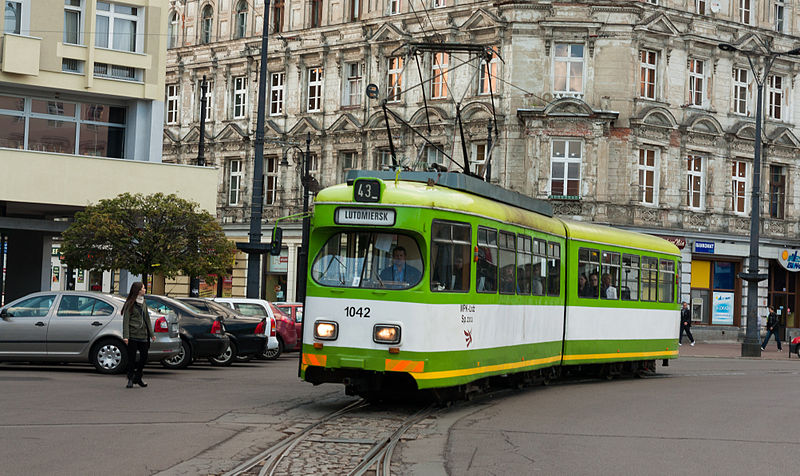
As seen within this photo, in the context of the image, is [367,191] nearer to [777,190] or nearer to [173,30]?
[777,190]

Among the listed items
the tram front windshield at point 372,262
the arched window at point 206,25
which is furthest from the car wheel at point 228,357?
the arched window at point 206,25

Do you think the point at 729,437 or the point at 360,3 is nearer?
the point at 729,437

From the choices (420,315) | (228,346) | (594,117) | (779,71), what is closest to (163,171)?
(228,346)

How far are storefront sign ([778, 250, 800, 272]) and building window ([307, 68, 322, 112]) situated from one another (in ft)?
68.5

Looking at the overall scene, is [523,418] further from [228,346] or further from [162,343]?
[228,346]

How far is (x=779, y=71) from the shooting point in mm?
51844

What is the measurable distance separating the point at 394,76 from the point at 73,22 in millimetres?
18849

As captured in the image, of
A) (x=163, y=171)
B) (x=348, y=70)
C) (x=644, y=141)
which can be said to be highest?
(x=348, y=70)

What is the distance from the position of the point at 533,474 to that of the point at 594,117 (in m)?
36.0

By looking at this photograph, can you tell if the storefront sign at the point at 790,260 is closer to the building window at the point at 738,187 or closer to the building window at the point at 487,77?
the building window at the point at 738,187

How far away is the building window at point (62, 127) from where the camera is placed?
3347 cm

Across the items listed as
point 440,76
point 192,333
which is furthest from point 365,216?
point 440,76

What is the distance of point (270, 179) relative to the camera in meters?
55.7

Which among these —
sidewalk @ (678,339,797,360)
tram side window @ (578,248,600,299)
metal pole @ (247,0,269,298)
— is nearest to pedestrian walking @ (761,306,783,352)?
sidewalk @ (678,339,797,360)
